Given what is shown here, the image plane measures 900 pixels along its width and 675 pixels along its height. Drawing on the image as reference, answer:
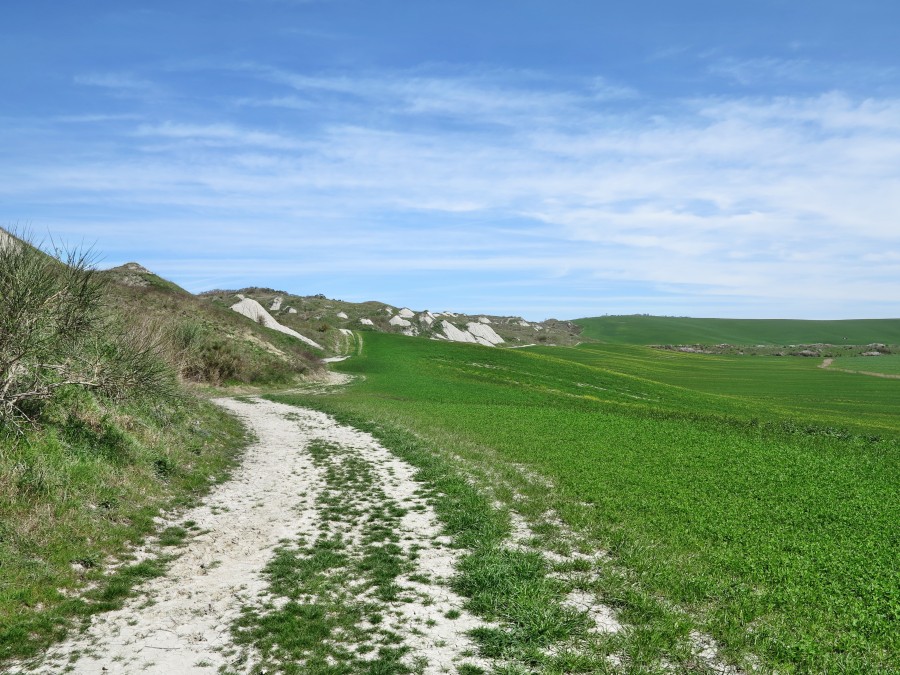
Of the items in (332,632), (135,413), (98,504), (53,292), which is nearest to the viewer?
(332,632)

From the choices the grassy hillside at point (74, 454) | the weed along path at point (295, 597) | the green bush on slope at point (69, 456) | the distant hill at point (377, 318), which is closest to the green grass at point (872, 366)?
the distant hill at point (377, 318)

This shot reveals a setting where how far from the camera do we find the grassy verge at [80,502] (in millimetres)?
8484

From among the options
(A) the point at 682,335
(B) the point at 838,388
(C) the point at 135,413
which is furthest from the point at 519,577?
(A) the point at 682,335

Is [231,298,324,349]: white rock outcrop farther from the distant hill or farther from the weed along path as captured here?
the weed along path

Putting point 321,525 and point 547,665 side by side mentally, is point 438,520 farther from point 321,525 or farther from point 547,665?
point 547,665

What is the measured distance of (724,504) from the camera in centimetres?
1475

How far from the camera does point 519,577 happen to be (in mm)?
9859

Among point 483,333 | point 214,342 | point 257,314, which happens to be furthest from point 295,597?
point 483,333

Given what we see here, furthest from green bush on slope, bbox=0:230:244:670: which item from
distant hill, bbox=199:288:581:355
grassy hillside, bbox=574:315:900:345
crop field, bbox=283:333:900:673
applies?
grassy hillside, bbox=574:315:900:345

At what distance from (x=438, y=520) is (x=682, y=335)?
196186mm

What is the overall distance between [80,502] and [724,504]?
18.1 metres

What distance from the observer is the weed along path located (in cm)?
738

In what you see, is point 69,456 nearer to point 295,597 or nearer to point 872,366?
point 295,597

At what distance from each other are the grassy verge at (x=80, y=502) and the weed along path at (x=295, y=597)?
764mm
